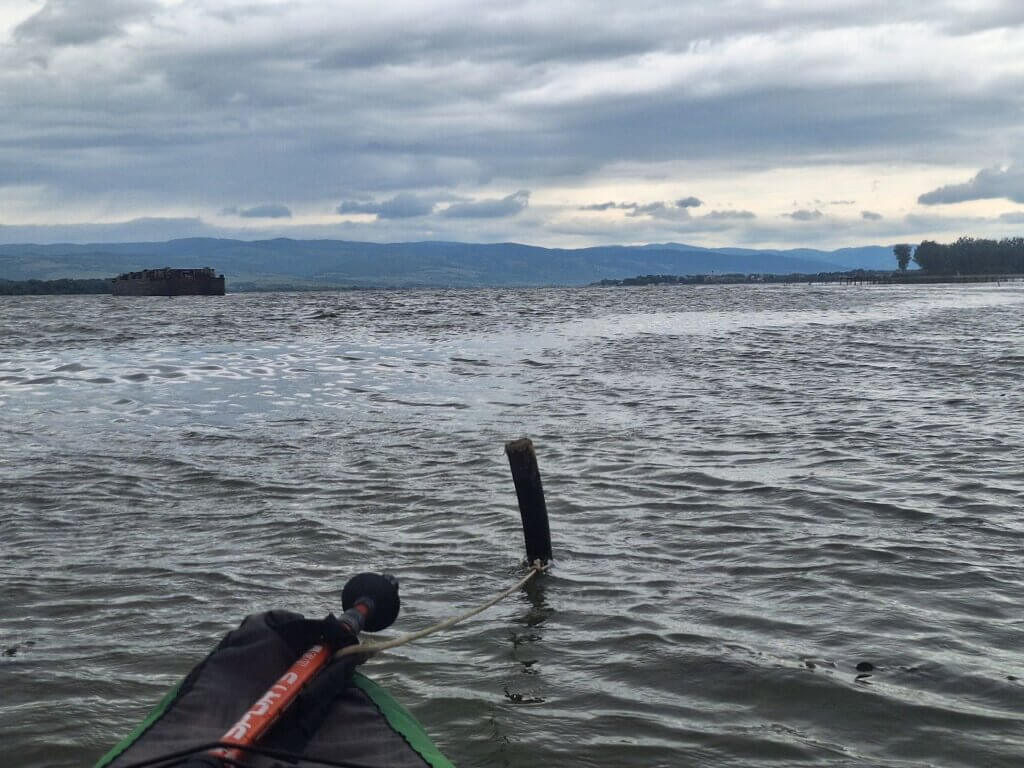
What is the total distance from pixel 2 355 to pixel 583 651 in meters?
33.9

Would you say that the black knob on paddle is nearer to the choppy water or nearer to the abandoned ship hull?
the choppy water

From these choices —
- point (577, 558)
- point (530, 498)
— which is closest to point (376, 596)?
point (530, 498)

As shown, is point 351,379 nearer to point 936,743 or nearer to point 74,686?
point 74,686

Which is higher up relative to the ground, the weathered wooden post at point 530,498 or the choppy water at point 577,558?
the weathered wooden post at point 530,498

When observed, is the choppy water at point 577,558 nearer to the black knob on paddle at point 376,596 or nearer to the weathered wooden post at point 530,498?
the weathered wooden post at point 530,498

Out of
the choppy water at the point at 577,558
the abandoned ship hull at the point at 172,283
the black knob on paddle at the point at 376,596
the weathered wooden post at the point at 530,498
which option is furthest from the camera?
the abandoned ship hull at the point at 172,283

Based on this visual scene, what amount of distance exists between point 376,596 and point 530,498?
4.02 metres

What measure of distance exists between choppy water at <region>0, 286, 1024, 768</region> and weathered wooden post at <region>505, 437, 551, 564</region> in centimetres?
32

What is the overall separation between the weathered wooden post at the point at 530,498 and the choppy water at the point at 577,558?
0.32 meters

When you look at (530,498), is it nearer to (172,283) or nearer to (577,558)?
(577,558)

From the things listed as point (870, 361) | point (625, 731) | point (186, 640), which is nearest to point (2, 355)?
point (870, 361)

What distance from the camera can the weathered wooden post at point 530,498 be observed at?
9367mm

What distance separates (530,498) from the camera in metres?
9.41

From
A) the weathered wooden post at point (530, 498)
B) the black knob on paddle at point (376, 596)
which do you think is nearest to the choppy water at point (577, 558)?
the weathered wooden post at point (530, 498)
